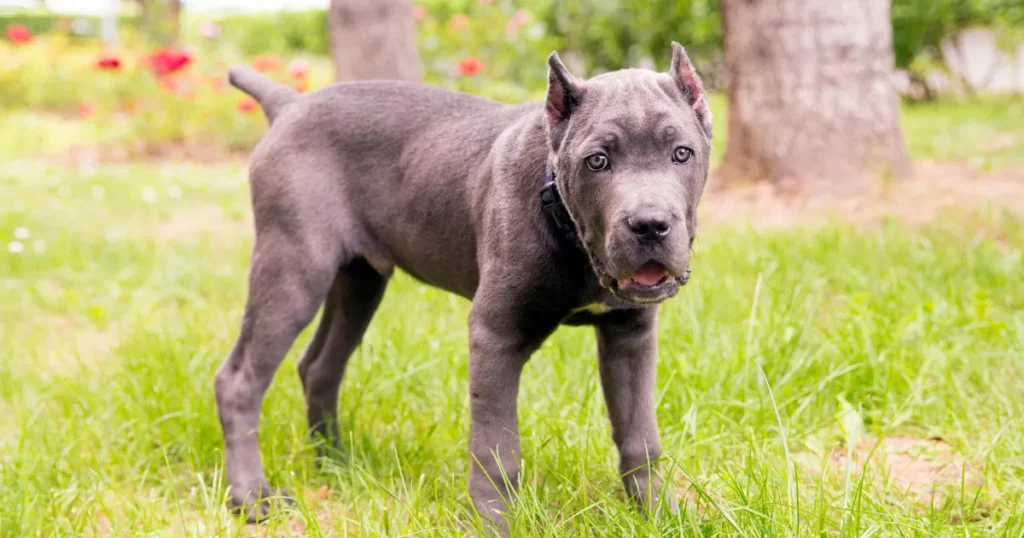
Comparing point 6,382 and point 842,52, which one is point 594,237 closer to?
point 6,382

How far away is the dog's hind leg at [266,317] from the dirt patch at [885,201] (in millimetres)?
3183

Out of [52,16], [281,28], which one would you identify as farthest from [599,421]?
[52,16]

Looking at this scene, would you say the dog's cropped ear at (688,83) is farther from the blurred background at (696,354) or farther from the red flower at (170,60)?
the red flower at (170,60)

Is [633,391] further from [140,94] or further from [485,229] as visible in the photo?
[140,94]

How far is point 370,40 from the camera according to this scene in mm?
7230

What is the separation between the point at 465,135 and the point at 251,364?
42.0 inches

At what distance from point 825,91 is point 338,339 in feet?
12.6

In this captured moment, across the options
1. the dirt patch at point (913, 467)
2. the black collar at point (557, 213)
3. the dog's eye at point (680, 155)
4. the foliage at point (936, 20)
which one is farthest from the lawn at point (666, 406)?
the foliage at point (936, 20)

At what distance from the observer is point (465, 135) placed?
3.15m

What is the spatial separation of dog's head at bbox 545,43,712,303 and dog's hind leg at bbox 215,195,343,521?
41.3 inches

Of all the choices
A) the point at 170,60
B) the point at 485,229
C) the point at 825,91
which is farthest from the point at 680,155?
the point at 170,60

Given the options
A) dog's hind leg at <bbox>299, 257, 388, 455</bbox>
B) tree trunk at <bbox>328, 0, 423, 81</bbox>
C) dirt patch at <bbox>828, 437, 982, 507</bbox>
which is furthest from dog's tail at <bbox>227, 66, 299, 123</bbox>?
tree trunk at <bbox>328, 0, 423, 81</bbox>

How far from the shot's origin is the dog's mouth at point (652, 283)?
2.33 meters

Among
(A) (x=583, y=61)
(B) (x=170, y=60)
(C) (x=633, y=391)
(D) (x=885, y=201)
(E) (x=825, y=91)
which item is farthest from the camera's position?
(A) (x=583, y=61)
